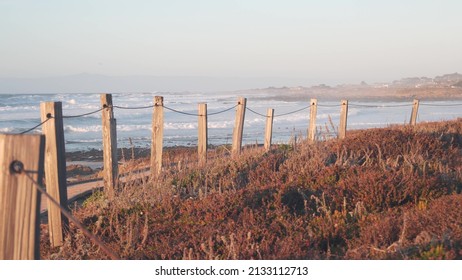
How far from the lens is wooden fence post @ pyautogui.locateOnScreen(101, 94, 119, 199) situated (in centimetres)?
832

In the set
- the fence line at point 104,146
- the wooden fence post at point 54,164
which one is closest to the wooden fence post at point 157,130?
the fence line at point 104,146

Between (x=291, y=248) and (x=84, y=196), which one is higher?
(x=291, y=248)

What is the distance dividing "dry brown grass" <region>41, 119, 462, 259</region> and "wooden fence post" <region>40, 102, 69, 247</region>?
0.20 m

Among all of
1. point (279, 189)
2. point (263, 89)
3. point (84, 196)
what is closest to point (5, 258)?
point (279, 189)

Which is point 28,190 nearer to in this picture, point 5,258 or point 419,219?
point 5,258

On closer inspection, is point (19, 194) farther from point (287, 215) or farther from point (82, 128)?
point (82, 128)

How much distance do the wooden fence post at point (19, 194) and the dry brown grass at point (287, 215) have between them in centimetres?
168

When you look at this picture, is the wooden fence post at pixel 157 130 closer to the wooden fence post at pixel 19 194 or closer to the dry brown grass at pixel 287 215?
the dry brown grass at pixel 287 215

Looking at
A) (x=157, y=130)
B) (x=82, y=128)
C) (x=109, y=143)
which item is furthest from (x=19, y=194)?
(x=82, y=128)

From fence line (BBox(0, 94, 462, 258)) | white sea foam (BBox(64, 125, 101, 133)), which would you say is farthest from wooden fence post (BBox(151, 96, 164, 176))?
white sea foam (BBox(64, 125, 101, 133))

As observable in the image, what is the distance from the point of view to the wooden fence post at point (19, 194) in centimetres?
312

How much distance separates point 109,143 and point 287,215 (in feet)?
10.4

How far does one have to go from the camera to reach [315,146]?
34.4 feet

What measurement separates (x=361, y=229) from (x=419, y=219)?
53cm
